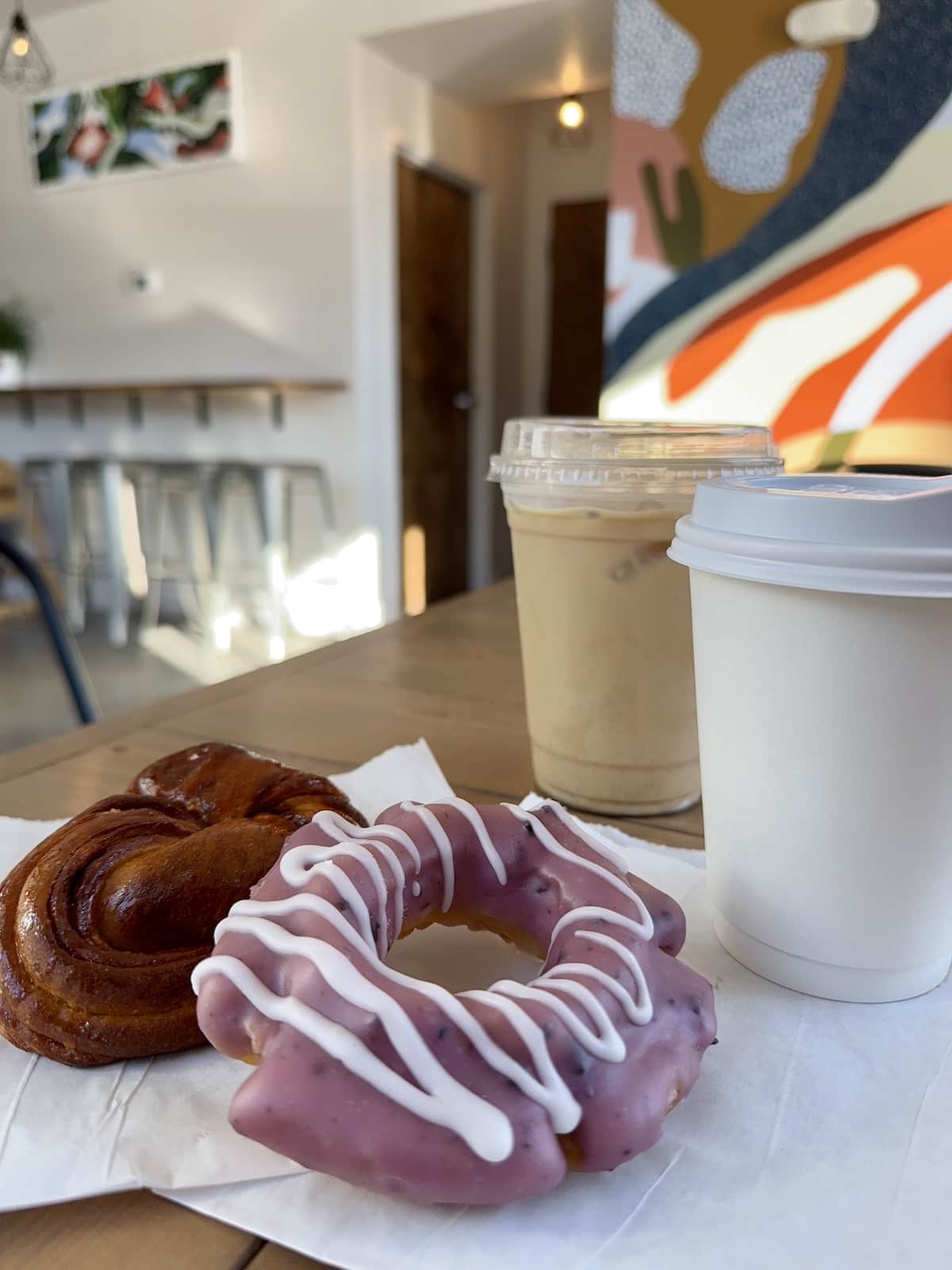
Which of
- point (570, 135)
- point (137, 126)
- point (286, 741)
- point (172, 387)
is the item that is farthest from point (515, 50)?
point (286, 741)

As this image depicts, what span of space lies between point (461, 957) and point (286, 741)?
35cm

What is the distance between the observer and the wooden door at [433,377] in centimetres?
375

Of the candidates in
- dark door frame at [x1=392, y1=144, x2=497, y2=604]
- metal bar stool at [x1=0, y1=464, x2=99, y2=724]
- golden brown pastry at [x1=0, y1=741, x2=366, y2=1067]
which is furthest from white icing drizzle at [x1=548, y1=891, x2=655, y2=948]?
dark door frame at [x1=392, y1=144, x2=497, y2=604]

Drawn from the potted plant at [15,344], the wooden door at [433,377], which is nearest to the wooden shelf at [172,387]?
the potted plant at [15,344]

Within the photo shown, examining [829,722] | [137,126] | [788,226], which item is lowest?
[829,722]

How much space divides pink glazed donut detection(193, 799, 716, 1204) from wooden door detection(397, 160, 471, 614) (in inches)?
142

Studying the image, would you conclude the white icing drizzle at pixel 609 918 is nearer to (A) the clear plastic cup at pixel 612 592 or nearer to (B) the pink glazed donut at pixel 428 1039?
(B) the pink glazed donut at pixel 428 1039

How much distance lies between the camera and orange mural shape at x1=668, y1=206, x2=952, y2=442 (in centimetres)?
224

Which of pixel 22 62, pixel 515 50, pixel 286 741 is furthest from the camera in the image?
pixel 515 50

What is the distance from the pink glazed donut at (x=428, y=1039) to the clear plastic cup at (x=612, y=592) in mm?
227

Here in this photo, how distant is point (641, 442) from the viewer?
1.82 feet

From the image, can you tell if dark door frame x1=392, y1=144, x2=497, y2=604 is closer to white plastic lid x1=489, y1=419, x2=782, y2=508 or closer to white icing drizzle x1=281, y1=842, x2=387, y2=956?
white plastic lid x1=489, y1=419, x2=782, y2=508

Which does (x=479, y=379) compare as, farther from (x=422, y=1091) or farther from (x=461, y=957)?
(x=422, y=1091)

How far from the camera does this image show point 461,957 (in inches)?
16.2
